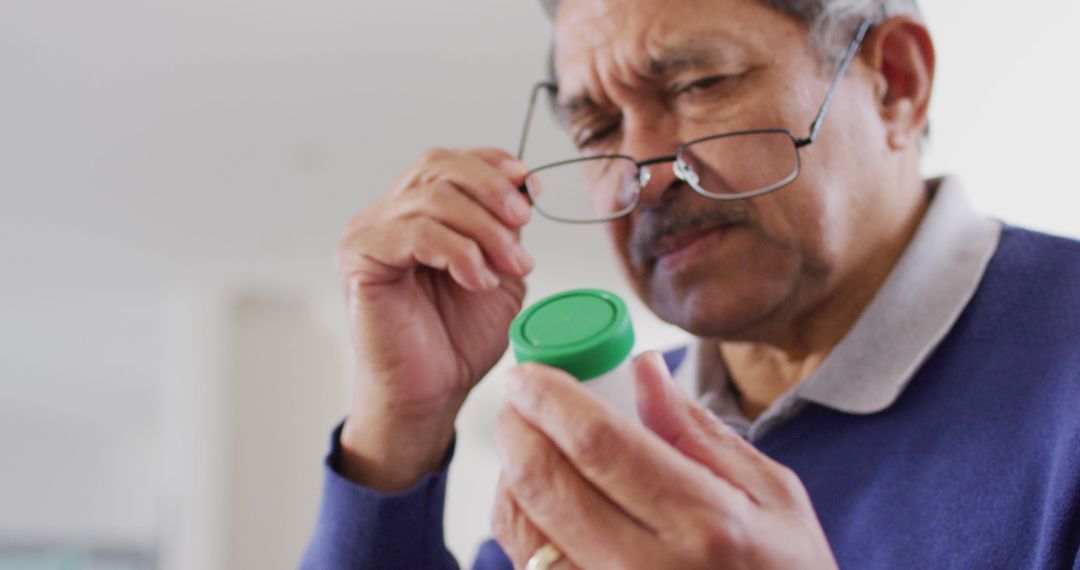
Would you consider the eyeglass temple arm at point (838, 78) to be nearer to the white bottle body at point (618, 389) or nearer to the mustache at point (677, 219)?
the mustache at point (677, 219)

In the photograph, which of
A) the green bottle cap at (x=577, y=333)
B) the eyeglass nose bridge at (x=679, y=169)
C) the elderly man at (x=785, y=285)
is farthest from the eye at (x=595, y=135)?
the green bottle cap at (x=577, y=333)

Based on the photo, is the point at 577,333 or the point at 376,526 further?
the point at 376,526

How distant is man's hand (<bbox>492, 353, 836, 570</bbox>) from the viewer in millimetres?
547

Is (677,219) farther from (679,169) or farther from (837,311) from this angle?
(837,311)

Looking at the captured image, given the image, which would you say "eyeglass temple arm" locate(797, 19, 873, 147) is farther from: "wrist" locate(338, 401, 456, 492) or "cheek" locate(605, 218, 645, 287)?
"wrist" locate(338, 401, 456, 492)

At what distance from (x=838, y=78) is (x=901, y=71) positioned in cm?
12

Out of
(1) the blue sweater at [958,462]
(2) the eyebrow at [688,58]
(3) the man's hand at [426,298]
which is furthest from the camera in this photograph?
(2) the eyebrow at [688,58]

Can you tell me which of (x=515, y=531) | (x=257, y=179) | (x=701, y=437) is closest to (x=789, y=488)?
(x=701, y=437)

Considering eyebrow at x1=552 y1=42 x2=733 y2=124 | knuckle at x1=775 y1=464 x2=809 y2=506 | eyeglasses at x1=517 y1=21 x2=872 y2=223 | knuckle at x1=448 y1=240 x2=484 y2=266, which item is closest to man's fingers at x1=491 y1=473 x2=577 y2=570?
knuckle at x1=775 y1=464 x2=809 y2=506

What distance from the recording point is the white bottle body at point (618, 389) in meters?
0.63

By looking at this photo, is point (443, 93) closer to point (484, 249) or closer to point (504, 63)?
point (504, 63)

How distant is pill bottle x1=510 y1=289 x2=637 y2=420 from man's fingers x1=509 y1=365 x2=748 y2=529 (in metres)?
0.06

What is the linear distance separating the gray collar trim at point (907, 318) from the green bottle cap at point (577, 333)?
442 mm

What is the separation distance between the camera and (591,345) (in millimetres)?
626
